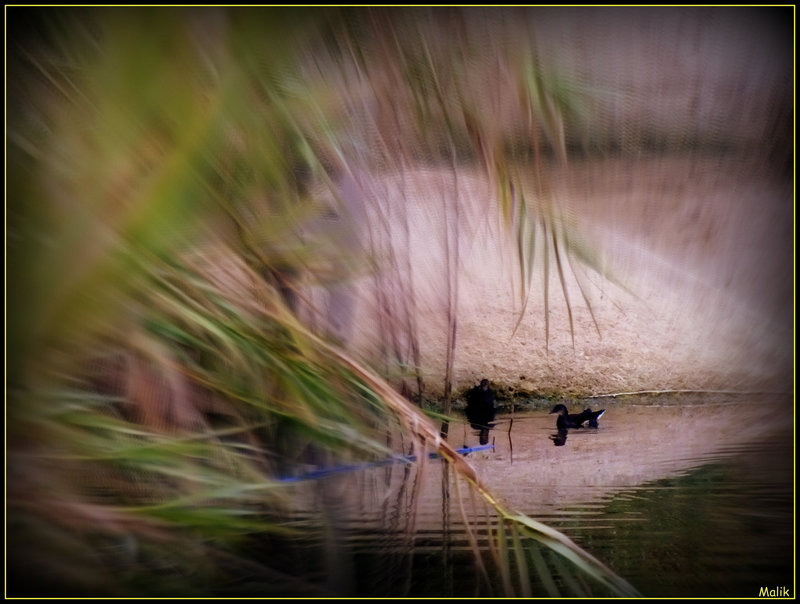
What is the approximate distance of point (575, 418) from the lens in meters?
0.76

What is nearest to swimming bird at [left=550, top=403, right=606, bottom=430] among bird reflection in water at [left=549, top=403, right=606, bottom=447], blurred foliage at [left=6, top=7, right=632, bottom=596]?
bird reflection in water at [left=549, top=403, right=606, bottom=447]

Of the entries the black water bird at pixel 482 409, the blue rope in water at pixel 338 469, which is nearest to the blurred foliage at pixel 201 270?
the blue rope in water at pixel 338 469

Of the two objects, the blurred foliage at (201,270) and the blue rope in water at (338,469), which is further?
the blue rope in water at (338,469)

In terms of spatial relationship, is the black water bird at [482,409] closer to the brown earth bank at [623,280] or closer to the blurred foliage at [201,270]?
the brown earth bank at [623,280]

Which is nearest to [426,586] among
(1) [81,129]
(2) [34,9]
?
(1) [81,129]

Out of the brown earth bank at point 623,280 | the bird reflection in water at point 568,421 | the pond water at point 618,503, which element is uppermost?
the brown earth bank at point 623,280

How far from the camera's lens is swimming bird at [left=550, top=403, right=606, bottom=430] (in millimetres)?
762

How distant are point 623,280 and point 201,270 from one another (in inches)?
19.8

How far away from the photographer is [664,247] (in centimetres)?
78

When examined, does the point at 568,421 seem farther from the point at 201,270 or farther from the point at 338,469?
the point at 201,270

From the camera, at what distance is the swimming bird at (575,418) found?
76cm

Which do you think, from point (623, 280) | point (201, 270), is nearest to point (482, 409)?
point (623, 280)

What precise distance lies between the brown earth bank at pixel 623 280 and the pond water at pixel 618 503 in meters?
0.05

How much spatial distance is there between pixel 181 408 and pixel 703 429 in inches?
24.4
